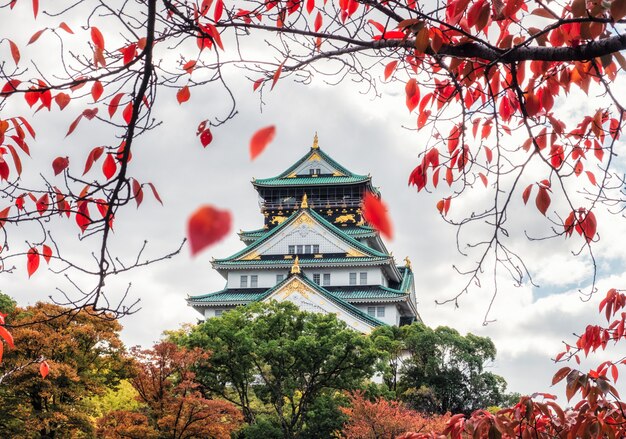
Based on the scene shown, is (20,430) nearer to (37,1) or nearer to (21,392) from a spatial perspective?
(21,392)

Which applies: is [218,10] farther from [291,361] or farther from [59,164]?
[291,361]

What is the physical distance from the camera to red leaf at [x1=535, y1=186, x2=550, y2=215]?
11.3ft

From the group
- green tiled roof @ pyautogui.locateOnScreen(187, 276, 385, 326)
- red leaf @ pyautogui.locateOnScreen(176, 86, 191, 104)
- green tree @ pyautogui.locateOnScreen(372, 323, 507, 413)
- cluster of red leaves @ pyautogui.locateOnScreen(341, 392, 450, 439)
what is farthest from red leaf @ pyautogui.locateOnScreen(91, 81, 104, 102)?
green tiled roof @ pyautogui.locateOnScreen(187, 276, 385, 326)

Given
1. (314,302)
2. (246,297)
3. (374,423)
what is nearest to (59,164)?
(374,423)

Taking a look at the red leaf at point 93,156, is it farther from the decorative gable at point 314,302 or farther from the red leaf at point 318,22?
the decorative gable at point 314,302

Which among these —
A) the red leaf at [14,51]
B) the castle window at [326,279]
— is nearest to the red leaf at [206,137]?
the red leaf at [14,51]

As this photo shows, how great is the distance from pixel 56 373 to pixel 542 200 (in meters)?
14.0

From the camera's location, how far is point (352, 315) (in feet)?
103

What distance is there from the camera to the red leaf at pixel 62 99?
11.7ft

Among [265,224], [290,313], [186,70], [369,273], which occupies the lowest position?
[186,70]

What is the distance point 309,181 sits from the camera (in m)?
40.2

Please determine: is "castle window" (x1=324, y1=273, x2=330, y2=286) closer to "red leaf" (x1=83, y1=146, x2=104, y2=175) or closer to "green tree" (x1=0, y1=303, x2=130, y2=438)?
"green tree" (x1=0, y1=303, x2=130, y2=438)

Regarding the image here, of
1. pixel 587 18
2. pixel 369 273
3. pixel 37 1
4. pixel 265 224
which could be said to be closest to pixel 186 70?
pixel 37 1

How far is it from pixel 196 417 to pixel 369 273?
67.7 ft
